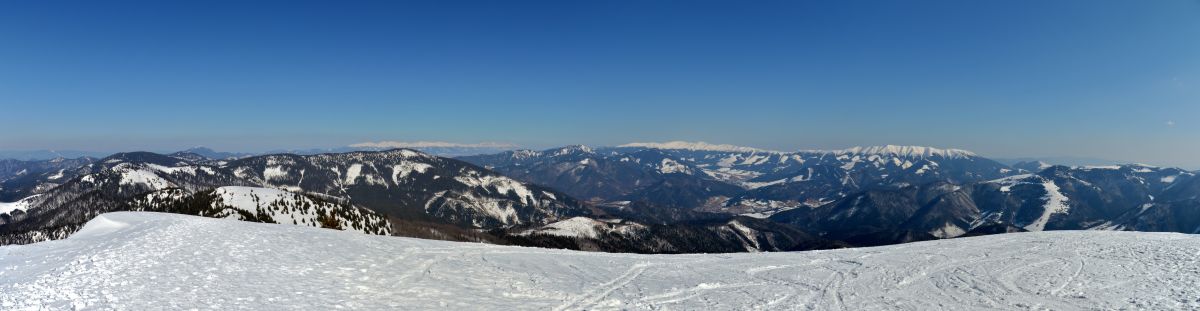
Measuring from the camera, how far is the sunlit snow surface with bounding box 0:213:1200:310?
21.2m

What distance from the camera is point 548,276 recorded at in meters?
27.5

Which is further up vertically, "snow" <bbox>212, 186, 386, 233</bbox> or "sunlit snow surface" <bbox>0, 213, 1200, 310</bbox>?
"sunlit snow surface" <bbox>0, 213, 1200, 310</bbox>

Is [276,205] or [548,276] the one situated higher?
[548,276]

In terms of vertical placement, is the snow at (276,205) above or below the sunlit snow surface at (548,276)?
below

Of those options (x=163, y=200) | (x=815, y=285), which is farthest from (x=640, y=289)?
(x=163, y=200)

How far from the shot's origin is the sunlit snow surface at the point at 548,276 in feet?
69.7

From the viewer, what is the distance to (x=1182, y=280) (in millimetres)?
23875

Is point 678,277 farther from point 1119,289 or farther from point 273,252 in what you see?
point 273,252

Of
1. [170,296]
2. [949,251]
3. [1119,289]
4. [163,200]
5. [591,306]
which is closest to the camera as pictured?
[170,296]

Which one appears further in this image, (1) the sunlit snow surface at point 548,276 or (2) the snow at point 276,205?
(2) the snow at point 276,205

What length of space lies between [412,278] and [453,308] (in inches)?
228

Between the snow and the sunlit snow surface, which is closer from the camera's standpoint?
the sunlit snow surface

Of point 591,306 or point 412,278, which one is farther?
point 412,278

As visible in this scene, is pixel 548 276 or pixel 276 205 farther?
pixel 276 205
